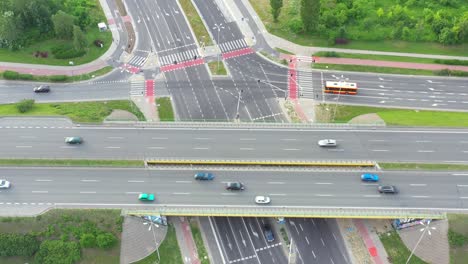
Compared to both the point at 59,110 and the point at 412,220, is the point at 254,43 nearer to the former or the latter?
the point at 59,110

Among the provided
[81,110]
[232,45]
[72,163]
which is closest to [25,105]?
[81,110]

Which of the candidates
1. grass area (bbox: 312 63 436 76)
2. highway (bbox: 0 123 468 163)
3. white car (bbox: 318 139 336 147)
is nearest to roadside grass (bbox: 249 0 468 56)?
grass area (bbox: 312 63 436 76)

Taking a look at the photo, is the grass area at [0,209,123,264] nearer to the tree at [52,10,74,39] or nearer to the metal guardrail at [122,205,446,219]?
the metal guardrail at [122,205,446,219]

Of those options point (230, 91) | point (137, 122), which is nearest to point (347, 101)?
point (230, 91)

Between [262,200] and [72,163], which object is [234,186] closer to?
[262,200]

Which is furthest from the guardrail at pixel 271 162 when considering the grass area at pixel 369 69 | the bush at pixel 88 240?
the grass area at pixel 369 69

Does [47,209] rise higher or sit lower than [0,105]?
lower
